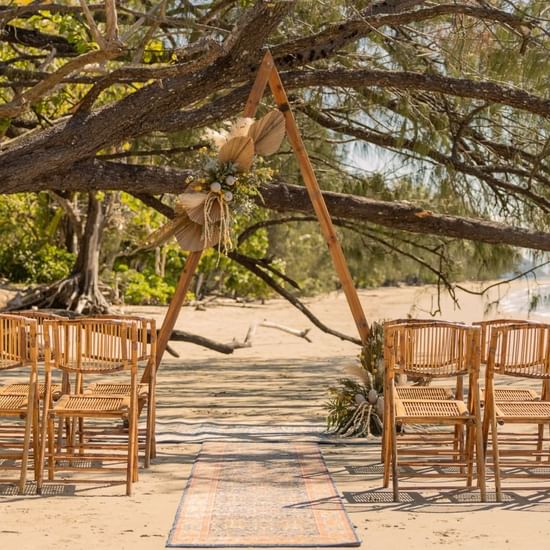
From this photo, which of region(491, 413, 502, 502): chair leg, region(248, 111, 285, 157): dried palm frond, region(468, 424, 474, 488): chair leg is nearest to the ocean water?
region(248, 111, 285, 157): dried palm frond

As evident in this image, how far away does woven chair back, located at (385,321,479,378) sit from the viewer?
5184mm

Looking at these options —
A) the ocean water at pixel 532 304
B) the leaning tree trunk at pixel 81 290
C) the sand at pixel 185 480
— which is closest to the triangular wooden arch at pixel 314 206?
the sand at pixel 185 480

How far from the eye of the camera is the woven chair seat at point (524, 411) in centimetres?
506

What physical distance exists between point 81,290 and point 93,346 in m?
10.1

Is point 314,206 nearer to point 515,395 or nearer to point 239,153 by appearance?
point 239,153

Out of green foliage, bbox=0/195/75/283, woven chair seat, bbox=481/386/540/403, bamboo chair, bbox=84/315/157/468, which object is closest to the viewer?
bamboo chair, bbox=84/315/157/468

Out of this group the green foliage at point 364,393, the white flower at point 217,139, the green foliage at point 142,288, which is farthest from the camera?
the green foliage at point 142,288

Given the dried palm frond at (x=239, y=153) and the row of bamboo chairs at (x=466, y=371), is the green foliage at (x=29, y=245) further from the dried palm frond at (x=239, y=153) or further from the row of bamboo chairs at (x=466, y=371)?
the row of bamboo chairs at (x=466, y=371)

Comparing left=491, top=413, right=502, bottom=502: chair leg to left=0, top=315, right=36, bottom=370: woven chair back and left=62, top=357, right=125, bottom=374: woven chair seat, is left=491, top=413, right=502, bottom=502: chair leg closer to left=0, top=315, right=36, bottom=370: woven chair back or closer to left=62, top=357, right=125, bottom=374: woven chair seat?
left=62, top=357, right=125, bottom=374: woven chair seat

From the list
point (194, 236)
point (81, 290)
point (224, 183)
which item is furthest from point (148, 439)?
point (81, 290)

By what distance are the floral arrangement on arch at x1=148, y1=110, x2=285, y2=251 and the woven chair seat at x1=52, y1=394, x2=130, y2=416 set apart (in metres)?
1.36

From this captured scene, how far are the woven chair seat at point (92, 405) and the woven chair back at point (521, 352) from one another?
5.88 ft

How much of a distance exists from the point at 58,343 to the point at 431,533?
2.03 metres

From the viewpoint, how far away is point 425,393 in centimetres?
573
